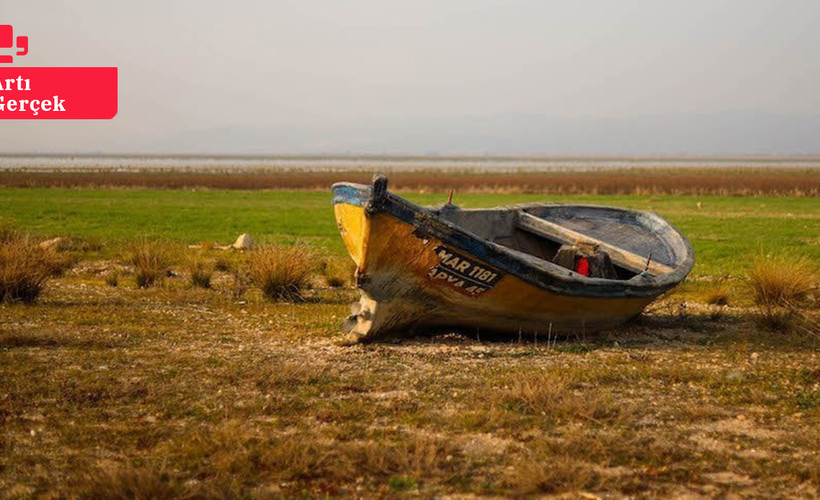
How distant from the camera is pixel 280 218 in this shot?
101 ft

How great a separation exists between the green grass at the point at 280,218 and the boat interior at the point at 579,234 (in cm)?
444

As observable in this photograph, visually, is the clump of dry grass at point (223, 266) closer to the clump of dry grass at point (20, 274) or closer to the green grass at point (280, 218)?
the green grass at point (280, 218)

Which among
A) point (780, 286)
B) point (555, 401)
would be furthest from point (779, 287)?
point (555, 401)

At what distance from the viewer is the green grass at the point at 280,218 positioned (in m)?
22.6

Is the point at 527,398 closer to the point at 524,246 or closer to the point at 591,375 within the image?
the point at 591,375

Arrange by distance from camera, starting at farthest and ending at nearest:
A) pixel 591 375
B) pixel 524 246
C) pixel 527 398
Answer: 1. pixel 524 246
2. pixel 591 375
3. pixel 527 398

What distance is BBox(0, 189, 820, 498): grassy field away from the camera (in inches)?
225

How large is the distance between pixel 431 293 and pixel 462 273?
0.46 metres

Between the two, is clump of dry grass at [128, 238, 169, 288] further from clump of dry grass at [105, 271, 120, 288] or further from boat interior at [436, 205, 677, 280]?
boat interior at [436, 205, 677, 280]

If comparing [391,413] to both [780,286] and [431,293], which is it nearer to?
[431,293]

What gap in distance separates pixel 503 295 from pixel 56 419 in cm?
493

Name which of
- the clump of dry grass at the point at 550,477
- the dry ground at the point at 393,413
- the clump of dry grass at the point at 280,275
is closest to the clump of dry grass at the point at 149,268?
the clump of dry grass at the point at 280,275

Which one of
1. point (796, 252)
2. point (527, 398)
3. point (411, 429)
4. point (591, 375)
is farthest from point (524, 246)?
point (796, 252)

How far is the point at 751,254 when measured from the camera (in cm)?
1989
